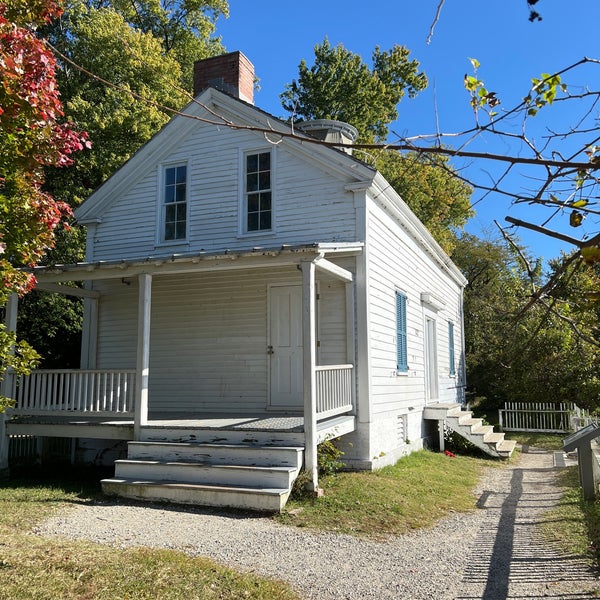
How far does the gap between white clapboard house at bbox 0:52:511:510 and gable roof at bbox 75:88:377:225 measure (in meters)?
0.03

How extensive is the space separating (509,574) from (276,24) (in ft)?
18.0

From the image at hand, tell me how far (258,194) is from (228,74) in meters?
3.60

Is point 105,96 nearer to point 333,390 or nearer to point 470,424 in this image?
point 333,390

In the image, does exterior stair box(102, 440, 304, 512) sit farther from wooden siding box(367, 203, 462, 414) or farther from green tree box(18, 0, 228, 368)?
green tree box(18, 0, 228, 368)

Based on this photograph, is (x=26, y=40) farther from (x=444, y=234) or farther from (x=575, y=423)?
(x=444, y=234)

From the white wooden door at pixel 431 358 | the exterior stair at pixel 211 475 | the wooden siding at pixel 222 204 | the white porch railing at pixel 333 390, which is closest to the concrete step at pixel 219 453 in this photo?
the exterior stair at pixel 211 475

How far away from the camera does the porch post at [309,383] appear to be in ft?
26.6

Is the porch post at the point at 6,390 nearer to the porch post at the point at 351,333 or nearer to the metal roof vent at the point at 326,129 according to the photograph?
the porch post at the point at 351,333

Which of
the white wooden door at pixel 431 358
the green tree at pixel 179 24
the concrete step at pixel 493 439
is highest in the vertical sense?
the green tree at pixel 179 24

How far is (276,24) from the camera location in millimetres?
5031

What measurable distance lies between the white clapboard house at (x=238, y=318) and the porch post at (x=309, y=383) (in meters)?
0.03

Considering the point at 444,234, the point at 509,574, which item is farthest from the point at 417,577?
the point at 444,234

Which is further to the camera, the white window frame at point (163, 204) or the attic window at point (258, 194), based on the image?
the white window frame at point (163, 204)

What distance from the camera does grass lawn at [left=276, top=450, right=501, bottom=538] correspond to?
23.5 feet
